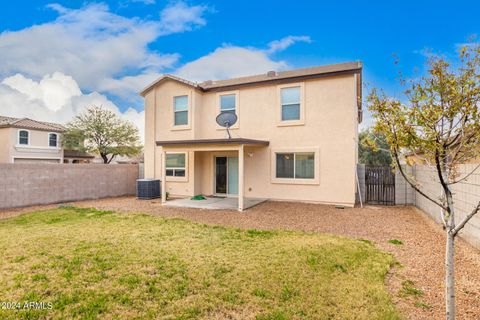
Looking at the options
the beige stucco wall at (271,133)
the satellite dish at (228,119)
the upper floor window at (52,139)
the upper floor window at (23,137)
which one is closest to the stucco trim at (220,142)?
the beige stucco wall at (271,133)

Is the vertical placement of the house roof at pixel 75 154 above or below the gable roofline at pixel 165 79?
below

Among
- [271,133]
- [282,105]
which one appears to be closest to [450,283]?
[271,133]

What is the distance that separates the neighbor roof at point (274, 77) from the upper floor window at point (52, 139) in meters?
20.3

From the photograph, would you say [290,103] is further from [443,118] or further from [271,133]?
[443,118]

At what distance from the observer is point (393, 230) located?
25.8 feet

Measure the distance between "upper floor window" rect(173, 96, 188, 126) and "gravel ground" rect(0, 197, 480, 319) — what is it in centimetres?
487

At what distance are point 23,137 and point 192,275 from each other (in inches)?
1229

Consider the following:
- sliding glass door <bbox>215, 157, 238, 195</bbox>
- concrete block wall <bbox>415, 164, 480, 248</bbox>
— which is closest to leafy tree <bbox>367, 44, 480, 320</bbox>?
concrete block wall <bbox>415, 164, 480, 248</bbox>

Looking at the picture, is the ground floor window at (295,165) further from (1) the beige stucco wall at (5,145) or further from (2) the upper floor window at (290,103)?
(1) the beige stucco wall at (5,145)

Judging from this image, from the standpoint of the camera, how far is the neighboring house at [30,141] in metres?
25.7

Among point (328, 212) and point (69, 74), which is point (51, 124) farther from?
point (328, 212)

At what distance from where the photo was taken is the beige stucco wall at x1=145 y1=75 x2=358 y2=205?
11805mm

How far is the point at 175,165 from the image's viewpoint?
587 inches

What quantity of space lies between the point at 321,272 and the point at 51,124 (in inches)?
1442
